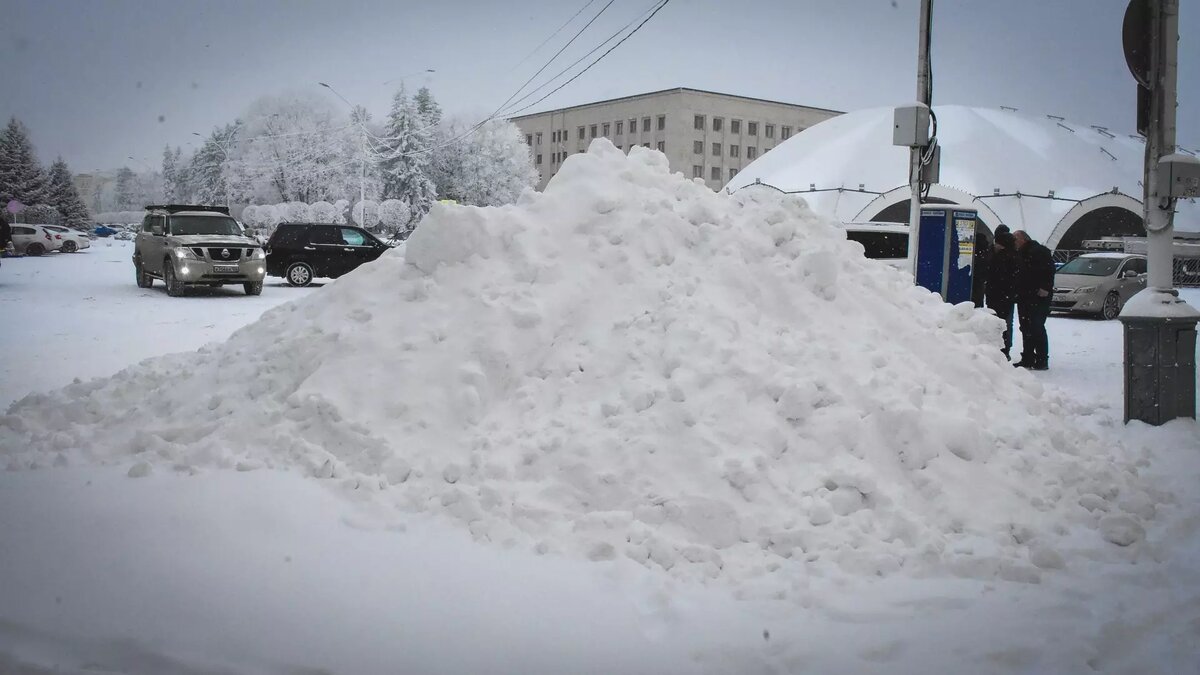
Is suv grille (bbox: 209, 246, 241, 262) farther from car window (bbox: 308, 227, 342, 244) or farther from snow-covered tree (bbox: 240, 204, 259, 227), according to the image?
snow-covered tree (bbox: 240, 204, 259, 227)

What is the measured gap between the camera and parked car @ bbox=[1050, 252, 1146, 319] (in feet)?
61.0

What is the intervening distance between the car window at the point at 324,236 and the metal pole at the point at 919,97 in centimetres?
1485

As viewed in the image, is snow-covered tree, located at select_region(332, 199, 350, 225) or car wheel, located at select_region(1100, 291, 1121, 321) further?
snow-covered tree, located at select_region(332, 199, 350, 225)

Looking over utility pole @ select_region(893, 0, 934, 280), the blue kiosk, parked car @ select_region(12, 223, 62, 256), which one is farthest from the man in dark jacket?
parked car @ select_region(12, 223, 62, 256)

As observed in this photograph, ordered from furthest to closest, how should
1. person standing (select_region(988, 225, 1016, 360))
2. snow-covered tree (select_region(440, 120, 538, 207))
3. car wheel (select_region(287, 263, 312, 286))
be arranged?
snow-covered tree (select_region(440, 120, 538, 207)) < car wheel (select_region(287, 263, 312, 286)) < person standing (select_region(988, 225, 1016, 360))

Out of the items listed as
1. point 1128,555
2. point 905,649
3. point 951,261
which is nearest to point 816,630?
point 905,649

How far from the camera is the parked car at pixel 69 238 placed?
125 feet

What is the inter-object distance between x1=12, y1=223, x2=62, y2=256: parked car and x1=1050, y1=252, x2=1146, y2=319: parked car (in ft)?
113

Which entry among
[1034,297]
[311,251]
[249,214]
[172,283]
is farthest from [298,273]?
[1034,297]

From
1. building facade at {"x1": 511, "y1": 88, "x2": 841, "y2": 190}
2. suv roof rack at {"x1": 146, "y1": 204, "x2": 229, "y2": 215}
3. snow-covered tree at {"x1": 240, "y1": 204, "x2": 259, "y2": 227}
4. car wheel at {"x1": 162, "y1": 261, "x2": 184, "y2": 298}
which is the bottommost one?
car wheel at {"x1": 162, "y1": 261, "x2": 184, "y2": 298}

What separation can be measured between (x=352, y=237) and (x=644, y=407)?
18884mm

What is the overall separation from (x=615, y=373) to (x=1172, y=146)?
5.98m

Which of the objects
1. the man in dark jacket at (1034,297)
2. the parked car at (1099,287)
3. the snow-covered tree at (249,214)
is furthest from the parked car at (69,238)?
the man in dark jacket at (1034,297)

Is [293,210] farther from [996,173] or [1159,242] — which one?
[996,173]
